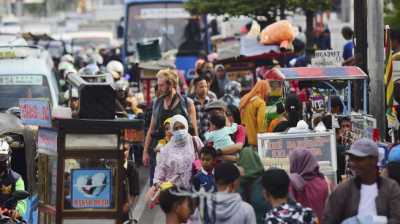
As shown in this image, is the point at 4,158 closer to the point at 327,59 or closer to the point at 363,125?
the point at 363,125

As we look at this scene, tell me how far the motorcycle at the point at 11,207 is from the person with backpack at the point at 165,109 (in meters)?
3.25

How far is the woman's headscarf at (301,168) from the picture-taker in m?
10.7

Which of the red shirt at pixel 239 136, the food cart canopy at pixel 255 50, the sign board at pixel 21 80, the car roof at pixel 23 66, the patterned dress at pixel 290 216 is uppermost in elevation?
the food cart canopy at pixel 255 50

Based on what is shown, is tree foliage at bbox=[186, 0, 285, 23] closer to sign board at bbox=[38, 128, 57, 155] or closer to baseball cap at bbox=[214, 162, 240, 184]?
sign board at bbox=[38, 128, 57, 155]

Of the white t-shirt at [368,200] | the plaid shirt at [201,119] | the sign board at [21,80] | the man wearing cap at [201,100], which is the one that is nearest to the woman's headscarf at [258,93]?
the plaid shirt at [201,119]

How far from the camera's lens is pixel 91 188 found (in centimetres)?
1175

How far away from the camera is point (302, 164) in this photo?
1074 centimetres

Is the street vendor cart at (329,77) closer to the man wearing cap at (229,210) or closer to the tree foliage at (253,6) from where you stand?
the man wearing cap at (229,210)

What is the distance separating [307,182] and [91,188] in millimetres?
1994

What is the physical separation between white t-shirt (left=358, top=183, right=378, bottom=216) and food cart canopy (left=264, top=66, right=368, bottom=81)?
4530mm

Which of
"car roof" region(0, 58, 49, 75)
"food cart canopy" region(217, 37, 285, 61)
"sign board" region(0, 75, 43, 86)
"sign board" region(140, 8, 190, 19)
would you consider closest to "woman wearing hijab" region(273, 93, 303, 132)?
"sign board" region(0, 75, 43, 86)

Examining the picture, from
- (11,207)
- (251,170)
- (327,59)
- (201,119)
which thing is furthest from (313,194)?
(201,119)

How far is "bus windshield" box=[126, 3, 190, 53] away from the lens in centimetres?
4031

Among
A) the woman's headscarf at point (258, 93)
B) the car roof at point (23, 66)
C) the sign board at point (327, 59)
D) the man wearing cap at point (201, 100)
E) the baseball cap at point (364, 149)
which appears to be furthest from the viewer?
the car roof at point (23, 66)
